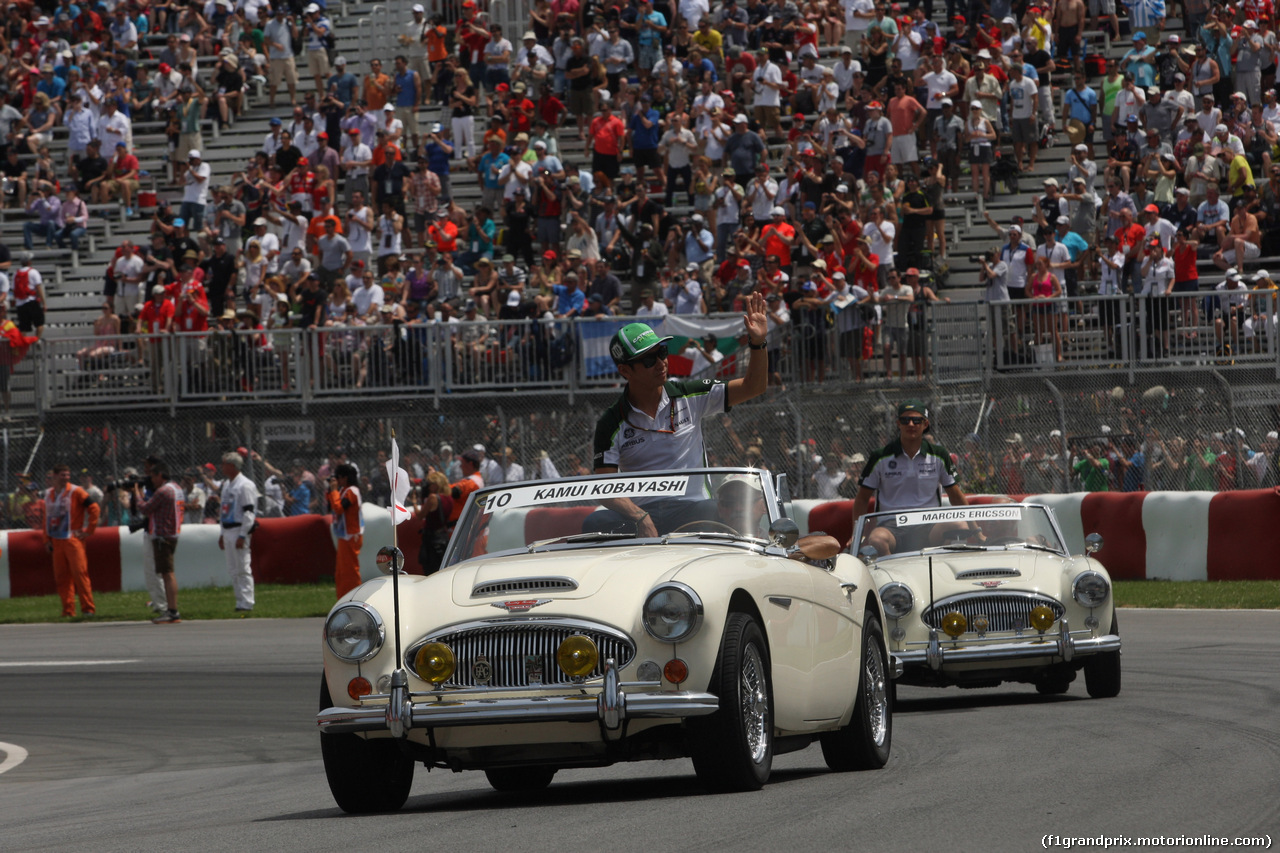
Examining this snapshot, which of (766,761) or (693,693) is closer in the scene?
(693,693)

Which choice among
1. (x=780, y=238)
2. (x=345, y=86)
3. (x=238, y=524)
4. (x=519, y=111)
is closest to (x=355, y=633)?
(x=238, y=524)

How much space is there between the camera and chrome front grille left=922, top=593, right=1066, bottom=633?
11430 millimetres

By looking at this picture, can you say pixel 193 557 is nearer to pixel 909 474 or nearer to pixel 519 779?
pixel 909 474

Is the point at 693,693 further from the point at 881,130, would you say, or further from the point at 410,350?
the point at 881,130

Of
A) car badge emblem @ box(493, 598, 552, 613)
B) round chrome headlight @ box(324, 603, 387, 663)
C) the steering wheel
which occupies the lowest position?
round chrome headlight @ box(324, 603, 387, 663)

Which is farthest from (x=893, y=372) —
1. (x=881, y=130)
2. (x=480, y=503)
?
(x=480, y=503)

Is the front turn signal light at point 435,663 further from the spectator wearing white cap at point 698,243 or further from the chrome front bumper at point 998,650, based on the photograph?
the spectator wearing white cap at point 698,243

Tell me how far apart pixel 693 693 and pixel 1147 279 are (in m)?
17.1

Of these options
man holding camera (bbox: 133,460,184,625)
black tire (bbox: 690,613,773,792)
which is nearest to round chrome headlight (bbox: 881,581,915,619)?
black tire (bbox: 690,613,773,792)

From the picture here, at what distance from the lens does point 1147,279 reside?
22688mm

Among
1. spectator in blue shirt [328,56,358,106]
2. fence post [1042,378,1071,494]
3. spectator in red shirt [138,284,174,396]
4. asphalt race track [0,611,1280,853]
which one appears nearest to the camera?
asphalt race track [0,611,1280,853]

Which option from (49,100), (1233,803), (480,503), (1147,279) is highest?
(49,100)

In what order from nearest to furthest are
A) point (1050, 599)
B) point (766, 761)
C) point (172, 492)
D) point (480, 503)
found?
point (766, 761) → point (480, 503) → point (1050, 599) → point (172, 492)

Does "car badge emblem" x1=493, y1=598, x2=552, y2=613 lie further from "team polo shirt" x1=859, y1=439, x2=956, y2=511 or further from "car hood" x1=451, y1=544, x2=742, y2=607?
"team polo shirt" x1=859, y1=439, x2=956, y2=511
